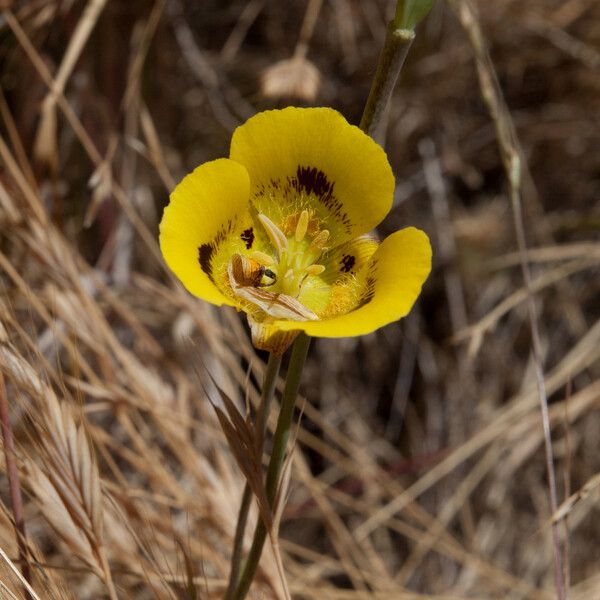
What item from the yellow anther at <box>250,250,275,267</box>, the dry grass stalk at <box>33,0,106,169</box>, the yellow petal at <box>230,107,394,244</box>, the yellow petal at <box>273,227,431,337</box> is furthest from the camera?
→ the dry grass stalk at <box>33,0,106,169</box>

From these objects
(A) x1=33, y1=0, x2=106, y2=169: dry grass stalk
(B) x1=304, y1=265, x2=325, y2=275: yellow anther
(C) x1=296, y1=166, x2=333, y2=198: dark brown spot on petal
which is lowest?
(B) x1=304, y1=265, x2=325, y2=275: yellow anther

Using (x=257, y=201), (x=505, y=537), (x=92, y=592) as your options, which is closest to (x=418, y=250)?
(x=257, y=201)

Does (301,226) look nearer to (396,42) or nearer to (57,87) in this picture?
(396,42)

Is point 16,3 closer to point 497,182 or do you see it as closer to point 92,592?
point 92,592

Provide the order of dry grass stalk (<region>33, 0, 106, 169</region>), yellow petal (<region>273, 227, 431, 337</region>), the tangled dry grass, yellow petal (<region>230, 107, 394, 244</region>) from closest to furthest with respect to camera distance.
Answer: yellow petal (<region>273, 227, 431, 337</region>) → yellow petal (<region>230, 107, 394, 244</region>) → dry grass stalk (<region>33, 0, 106, 169</region>) → the tangled dry grass

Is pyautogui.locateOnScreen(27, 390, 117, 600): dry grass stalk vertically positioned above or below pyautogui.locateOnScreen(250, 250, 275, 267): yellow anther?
below

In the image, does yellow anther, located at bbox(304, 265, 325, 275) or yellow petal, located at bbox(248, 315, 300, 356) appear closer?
yellow petal, located at bbox(248, 315, 300, 356)

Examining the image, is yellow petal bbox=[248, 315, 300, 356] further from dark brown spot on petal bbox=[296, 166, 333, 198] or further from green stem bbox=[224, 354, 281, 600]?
dark brown spot on petal bbox=[296, 166, 333, 198]

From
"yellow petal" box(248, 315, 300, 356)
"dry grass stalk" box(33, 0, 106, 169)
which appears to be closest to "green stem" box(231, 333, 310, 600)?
"yellow petal" box(248, 315, 300, 356)
